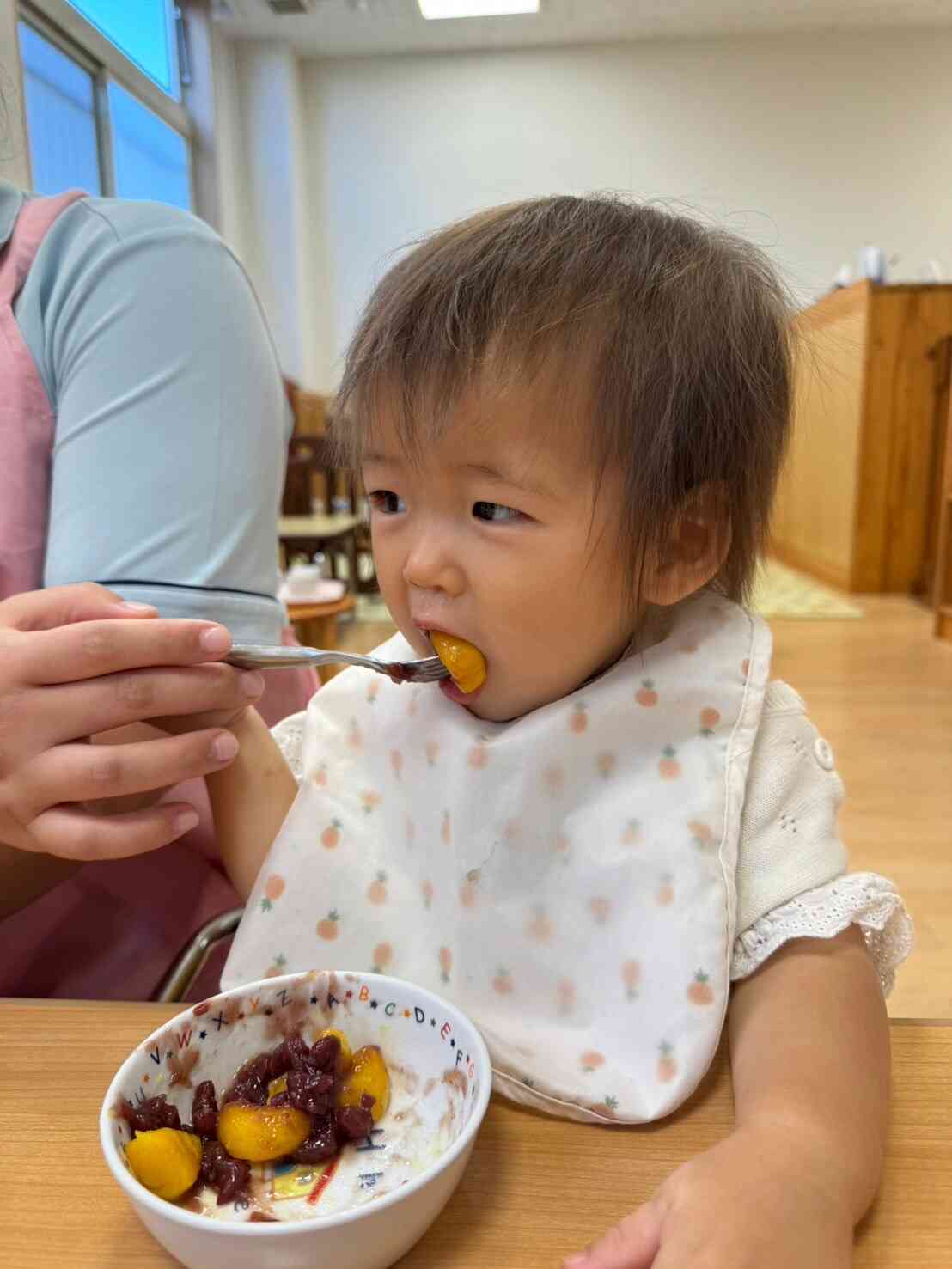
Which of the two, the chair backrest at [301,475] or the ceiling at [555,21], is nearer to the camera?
the chair backrest at [301,475]

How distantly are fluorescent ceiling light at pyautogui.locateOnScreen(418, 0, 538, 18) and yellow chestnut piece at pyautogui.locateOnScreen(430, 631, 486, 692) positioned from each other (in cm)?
760

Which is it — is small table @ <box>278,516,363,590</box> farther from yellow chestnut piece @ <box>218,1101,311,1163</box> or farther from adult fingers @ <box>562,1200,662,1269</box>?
adult fingers @ <box>562,1200,662,1269</box>

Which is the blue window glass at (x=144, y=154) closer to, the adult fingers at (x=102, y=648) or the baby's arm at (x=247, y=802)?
the baby's arm at (x=247, y=802)

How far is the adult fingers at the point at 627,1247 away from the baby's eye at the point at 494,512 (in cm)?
42

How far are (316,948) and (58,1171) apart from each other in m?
0.26

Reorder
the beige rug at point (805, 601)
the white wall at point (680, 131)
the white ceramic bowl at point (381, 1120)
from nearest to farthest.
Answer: the white ceramic bowl at point (381, 1120)
the beige rug at point (805, 601)
the white wall at point (680, 131)

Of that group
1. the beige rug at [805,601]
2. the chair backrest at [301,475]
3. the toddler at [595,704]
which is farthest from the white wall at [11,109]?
the beige rug at [805,601]

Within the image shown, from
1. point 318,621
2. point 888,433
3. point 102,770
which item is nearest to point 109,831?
point 102,770

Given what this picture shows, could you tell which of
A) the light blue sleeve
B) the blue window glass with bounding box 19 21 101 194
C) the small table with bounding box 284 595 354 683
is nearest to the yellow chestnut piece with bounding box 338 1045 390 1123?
the light blue sleeve

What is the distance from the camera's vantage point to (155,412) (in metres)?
0.95

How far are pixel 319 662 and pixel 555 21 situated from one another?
26.3 feet

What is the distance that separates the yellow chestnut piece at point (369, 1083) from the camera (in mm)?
564

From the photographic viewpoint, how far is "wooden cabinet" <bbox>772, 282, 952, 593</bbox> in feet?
17.4

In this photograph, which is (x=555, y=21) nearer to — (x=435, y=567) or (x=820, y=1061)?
(x=435, y=567)
